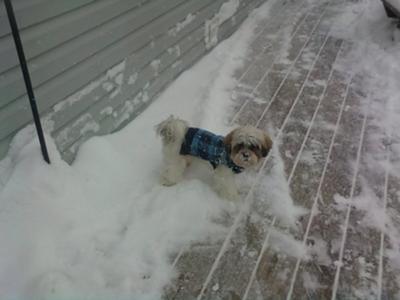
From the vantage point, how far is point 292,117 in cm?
364

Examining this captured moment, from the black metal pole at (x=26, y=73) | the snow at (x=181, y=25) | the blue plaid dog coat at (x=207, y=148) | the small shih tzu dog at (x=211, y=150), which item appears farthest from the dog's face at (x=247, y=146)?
the snow at (x=181, y=25)

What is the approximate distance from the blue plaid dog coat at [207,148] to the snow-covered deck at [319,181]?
32 centimetres

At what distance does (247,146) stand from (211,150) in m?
0.28

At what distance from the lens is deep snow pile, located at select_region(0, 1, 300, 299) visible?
2184mm

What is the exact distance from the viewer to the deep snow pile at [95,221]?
218 cm

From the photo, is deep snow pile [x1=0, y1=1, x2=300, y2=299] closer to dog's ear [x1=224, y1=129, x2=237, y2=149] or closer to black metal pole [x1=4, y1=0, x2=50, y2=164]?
black metal pole [x1=4, y1=0, x2=50, y2=164]

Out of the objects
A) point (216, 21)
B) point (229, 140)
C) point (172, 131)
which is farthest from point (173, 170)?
point (216, 21)

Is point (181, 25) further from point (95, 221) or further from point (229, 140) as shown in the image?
point (95, 221)

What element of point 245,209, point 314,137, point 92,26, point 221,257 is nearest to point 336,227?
point 245,209

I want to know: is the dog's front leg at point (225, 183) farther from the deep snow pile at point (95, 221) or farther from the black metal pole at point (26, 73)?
the black metal pole at point (26, 73)

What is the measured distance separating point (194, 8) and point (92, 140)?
1.87 meters

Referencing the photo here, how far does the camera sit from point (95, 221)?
252 centimetres

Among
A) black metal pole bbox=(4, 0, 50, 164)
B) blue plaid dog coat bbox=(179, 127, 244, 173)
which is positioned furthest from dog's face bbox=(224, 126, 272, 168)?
black metal pole bbox=(4, 0, 50, 164)

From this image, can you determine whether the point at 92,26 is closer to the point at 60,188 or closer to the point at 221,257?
the point at 60,188
